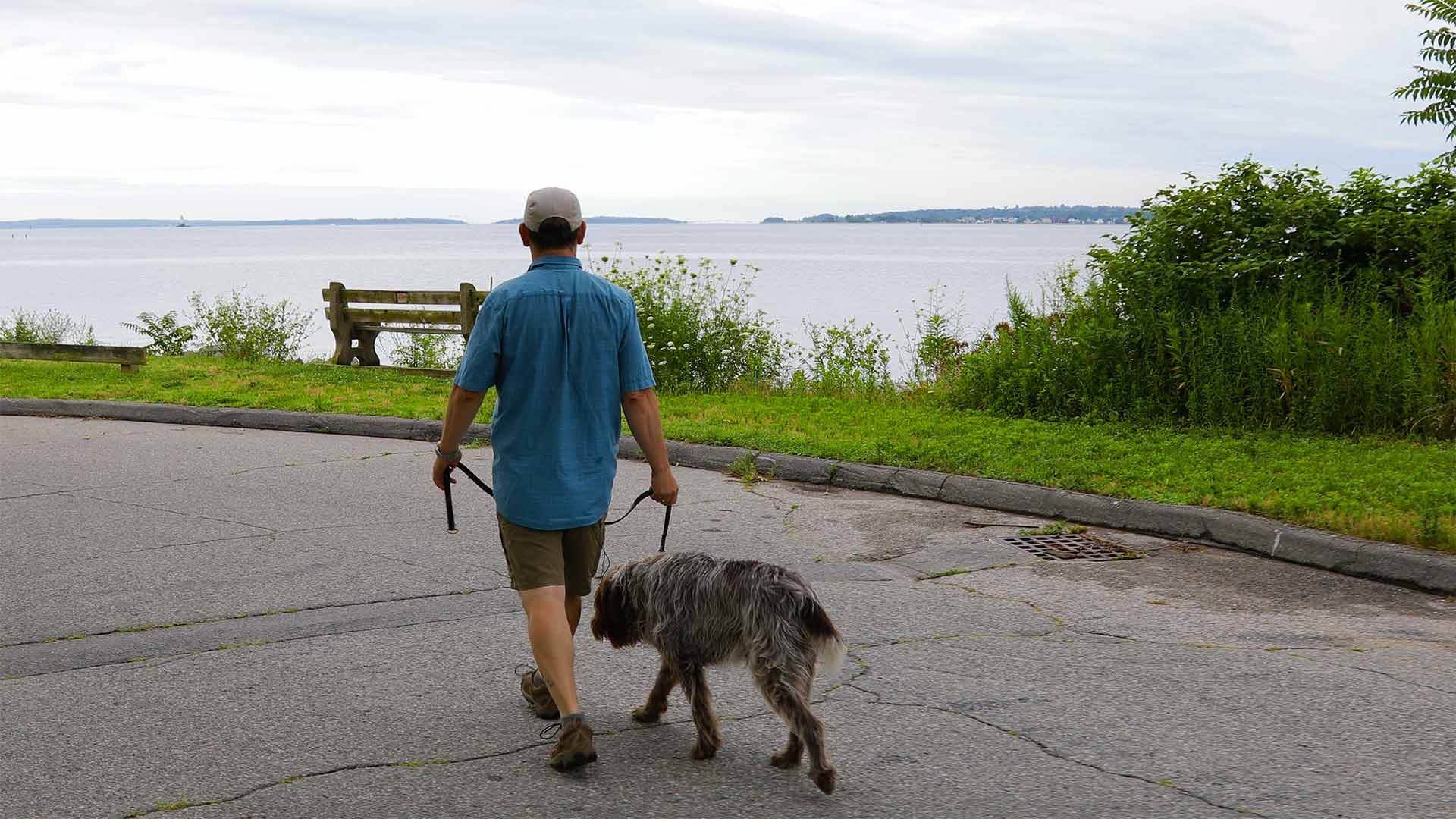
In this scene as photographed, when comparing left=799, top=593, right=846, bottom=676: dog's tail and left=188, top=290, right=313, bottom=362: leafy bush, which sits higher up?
left=799, top=593, right=846, bottom=676: dog's tail

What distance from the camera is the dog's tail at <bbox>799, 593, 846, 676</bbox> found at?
13.5ft

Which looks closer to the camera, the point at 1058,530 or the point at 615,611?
the point at 615,611

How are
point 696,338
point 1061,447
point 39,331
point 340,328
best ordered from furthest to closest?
point 39,331 → point 340,328 → point 696,338 → point 1061,447

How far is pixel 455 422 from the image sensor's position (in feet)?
14.6

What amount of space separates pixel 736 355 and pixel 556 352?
11.9m

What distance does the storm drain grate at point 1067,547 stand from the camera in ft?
24.2

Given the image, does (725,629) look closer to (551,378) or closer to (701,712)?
(701,712)

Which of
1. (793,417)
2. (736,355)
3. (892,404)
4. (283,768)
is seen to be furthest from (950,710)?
(736,355)

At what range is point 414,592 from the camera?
6488 millimetres

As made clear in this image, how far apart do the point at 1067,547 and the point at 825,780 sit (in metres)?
4.03

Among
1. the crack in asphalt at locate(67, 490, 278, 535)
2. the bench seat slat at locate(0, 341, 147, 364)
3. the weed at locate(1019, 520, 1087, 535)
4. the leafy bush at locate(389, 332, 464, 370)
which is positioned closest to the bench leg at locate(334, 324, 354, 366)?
the leafy bush at locate(389, 332, 464, 370)

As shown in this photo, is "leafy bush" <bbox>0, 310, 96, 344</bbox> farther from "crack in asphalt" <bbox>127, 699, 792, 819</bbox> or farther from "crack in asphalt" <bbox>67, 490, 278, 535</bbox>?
"crack in asphalt" <bbox>127, 699, 792, 819</bbox>

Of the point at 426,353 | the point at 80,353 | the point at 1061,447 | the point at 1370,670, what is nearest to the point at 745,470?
the point at 1061,447

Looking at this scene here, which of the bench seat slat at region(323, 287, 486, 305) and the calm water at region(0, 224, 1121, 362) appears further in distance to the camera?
the calm water at region(0, 224, 1121, 362)
